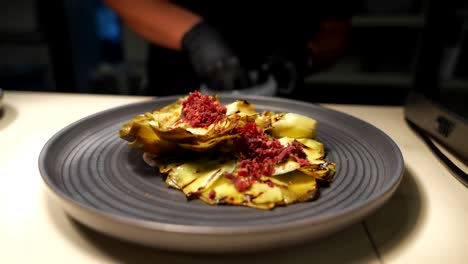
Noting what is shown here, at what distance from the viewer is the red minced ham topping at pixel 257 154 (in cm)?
75

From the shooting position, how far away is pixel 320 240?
2.08 ft

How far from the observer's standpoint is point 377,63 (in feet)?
9.56

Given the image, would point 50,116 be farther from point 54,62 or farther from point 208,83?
point 54,62

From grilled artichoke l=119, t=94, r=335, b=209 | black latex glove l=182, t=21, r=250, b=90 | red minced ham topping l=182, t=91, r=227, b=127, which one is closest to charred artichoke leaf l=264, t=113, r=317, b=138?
grilled artichoke l=119, t=94, r=335, b=209

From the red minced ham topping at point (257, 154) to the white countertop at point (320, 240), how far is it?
14cm

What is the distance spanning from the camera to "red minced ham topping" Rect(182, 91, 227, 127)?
84cm

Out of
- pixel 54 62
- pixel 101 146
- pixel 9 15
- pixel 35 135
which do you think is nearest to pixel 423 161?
pixel 101 146

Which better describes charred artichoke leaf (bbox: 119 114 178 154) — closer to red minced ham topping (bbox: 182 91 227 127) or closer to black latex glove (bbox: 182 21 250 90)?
red minced ham topping (bbox: 182 91 227 127)

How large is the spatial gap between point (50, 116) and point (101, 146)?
1.34 feet

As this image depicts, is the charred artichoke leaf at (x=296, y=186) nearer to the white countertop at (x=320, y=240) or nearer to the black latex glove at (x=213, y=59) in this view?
the white countertop at (x=320, y=240)

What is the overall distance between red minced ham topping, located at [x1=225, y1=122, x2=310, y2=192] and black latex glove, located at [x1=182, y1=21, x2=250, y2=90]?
56cm

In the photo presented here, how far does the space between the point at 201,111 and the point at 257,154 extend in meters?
0.14

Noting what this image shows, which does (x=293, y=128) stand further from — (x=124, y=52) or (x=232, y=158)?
(x=124, y=52)

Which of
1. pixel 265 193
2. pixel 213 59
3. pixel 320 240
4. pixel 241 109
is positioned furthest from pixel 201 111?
pixel 213 59
